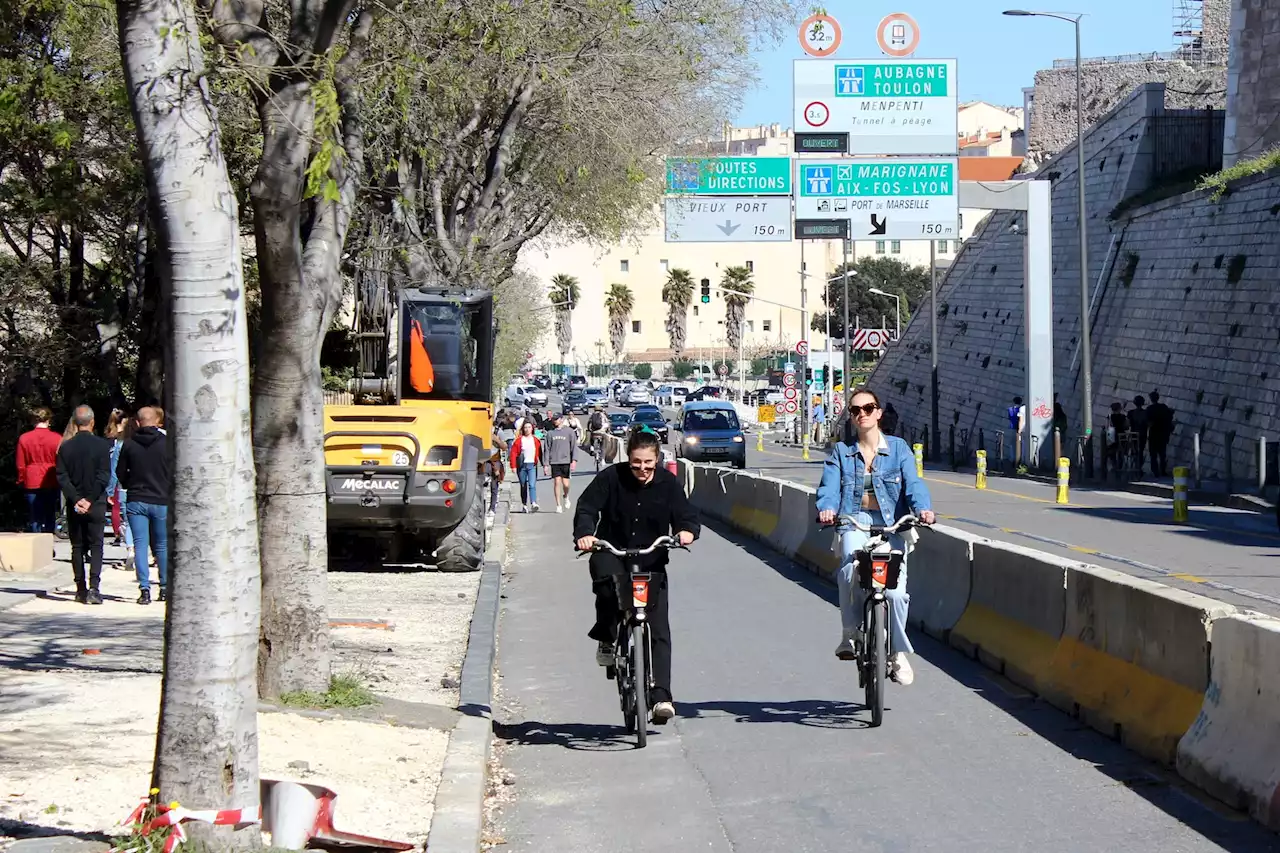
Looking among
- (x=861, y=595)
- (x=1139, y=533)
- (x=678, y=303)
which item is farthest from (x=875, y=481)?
(x=678, y=303)

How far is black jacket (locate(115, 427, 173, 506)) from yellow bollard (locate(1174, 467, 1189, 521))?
15684 millimetres

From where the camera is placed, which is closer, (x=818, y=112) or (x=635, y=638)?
(x=635, y=638)

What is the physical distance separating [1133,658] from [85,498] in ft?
33.5

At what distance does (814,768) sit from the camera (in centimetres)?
852

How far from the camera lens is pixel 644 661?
30.1 feet

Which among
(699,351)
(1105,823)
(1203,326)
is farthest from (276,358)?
(699,351)

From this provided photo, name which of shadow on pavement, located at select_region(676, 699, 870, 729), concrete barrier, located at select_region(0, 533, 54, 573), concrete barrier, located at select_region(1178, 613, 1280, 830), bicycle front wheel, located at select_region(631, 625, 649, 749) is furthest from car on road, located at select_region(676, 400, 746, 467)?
concrete barrier, located at select_region(1178, 613, 1280, 830)

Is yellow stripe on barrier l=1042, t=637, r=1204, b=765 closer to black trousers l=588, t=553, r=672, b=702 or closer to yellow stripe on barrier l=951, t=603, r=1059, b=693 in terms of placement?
yellow stripe on barrier l=951, t=603, r=1059, b=693

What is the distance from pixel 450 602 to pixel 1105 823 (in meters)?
10.2

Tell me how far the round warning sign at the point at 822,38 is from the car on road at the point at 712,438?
12.2 metres

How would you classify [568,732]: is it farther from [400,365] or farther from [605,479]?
[400,365]

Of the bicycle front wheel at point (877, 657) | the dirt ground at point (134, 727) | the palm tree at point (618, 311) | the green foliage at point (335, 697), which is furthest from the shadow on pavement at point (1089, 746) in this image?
the palm tree at point (618, 311)

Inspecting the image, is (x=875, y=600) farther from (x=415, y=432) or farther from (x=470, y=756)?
(x=415, y=432)

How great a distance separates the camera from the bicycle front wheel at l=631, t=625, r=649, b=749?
9.04m
